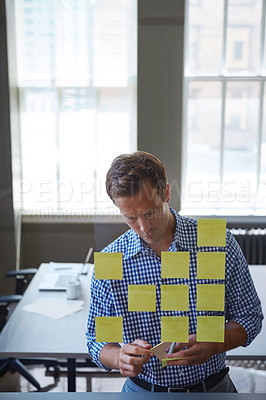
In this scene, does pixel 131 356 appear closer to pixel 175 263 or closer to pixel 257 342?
pixel 175 263

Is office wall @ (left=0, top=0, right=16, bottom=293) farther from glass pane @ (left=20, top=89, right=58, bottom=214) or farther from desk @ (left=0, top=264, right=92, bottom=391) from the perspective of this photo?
desk @ (left=0, top=264, right=92, bottom=391)

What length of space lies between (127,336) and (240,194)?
42 centimetres

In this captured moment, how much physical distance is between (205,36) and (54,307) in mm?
1182

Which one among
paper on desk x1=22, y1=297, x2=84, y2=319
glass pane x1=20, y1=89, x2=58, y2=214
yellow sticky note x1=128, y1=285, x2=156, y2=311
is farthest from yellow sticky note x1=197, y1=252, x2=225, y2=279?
paper on desk x1=22, y1=297, x2=84, y2=319

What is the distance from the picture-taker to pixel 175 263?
927mm

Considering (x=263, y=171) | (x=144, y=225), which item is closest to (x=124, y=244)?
(x=144, y=225)

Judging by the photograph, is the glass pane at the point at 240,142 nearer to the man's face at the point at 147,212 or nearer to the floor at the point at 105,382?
the man's face at the point at 147,212

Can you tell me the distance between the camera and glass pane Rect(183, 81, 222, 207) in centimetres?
111

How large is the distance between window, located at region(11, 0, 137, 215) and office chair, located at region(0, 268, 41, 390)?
19cm

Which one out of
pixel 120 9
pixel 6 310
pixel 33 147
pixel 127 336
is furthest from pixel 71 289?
pixel 120 9

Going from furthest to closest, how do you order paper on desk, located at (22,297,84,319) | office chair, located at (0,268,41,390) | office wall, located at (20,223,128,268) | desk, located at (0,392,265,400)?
1. paper on desk, located at (22,297,84,319)
2. office chair, located at (0,268,41,390)
3. office wall, located at (20,223,128,268)
4. desk, located at (0,392,265,400)

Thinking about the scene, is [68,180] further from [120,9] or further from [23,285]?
[120,9]

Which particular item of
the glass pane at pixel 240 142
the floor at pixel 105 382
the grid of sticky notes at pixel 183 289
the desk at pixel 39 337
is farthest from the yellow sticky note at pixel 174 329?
the desk at pixel 39 337

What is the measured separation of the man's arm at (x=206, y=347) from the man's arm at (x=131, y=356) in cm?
5
